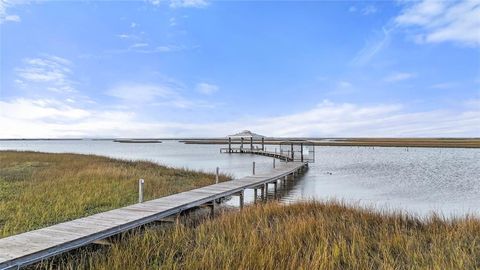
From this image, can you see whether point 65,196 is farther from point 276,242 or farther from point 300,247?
point 300,247

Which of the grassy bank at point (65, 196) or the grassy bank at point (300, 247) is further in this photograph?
the grassy bank at point (65, 196)

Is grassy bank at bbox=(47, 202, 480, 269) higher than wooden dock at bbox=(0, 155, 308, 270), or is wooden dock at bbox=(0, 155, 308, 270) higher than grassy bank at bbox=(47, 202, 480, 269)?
wooden dock at bbox=(0, 155, 308, 270)

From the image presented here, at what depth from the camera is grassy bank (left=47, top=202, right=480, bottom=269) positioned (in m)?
4.29

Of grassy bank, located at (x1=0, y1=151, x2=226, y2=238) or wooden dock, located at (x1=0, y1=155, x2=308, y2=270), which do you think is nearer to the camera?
wooden dock, located at (x1=0, y1=155, x2=308, y2=270)

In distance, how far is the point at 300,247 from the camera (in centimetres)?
489

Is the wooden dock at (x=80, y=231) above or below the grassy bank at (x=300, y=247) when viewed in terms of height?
above

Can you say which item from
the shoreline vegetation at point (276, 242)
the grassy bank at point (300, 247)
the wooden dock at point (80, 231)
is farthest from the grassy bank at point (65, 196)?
the grassy bank at point (300, 247)

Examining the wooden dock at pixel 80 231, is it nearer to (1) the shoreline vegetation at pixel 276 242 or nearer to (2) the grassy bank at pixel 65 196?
(1) the shoreline vegetation at pixel 276 242

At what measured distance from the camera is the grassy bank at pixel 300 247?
429 cm

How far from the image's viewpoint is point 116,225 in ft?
19.7

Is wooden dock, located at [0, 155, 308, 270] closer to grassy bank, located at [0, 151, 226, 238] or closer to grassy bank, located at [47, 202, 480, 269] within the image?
grassy bank, located at [47, 202, 480, 269]

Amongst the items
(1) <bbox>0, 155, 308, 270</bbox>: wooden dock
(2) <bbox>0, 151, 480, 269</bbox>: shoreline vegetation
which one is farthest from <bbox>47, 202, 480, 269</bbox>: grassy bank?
(1) <bbox>0, 155, 308, 270</bbox>: wooden dock

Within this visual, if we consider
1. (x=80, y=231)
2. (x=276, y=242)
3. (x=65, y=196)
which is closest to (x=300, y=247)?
(x=276, y=242)

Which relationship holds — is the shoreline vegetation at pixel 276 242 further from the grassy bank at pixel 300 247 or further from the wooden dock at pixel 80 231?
the wooden dock at pixel 80 231
